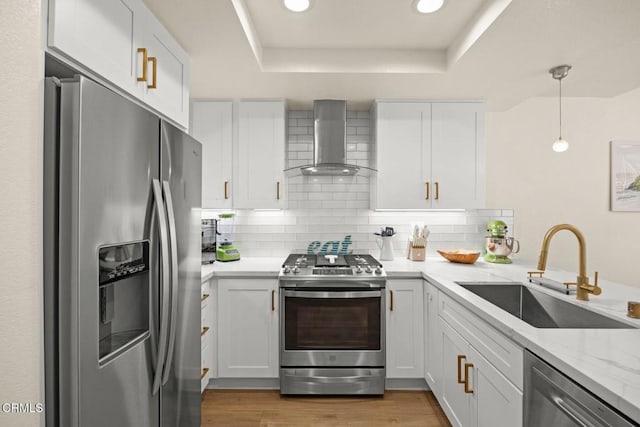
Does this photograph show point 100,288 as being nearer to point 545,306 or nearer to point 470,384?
point 470,384

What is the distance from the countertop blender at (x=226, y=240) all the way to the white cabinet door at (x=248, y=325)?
43 cm

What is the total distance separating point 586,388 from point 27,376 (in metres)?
1.47

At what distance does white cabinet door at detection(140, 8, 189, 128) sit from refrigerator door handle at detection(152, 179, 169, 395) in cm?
Answer: 55

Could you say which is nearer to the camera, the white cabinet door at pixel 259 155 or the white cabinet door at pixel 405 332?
the white cabinet door at pixel 405 332

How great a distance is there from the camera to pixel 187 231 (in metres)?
1.68

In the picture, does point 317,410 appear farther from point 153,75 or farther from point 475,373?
point 153,75

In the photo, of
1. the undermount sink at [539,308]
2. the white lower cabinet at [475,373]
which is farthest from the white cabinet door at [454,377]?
the undermount sink at [539,308]

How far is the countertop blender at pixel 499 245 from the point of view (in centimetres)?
310

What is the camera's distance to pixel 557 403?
1115 millimetres

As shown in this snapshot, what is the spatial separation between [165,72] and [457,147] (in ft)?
7.53

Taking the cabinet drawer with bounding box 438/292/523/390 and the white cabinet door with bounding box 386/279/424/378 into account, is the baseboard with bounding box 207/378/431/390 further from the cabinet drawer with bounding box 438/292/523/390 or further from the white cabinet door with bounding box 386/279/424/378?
the cabinet drawer with bounding box 438/292/523/390

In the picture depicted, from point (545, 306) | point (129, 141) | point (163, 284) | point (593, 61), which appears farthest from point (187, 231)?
point (593, 61)

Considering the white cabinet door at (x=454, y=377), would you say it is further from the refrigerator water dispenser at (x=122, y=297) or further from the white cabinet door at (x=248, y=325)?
the refrigerator water dispenser at (x=122, y=297)

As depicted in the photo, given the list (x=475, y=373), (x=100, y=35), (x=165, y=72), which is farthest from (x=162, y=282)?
(x=475, y=373)
